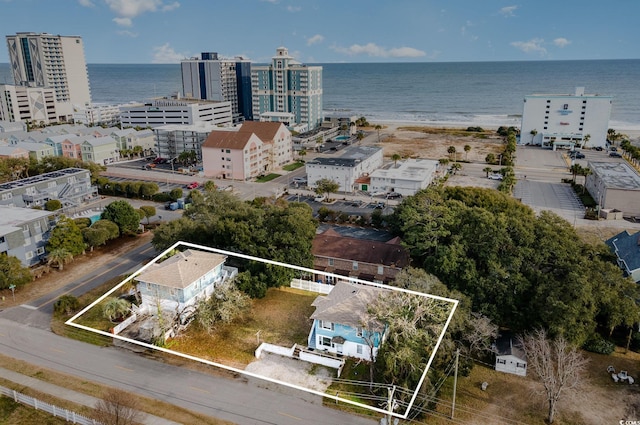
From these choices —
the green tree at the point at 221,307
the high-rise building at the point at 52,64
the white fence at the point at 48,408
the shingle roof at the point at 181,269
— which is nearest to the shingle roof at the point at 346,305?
the green tree at the point at 221,307

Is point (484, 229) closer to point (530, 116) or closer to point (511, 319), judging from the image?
point (511, 319)

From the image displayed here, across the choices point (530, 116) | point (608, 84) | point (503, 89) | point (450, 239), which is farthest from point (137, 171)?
point (608, 84)

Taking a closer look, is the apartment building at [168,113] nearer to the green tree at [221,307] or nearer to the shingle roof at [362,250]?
the shingle roof at [362,250]

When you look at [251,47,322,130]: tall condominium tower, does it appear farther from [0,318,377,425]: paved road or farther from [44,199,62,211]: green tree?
[0,318,377,425]: paved road

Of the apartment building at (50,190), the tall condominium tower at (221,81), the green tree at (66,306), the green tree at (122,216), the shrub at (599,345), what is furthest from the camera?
the tall condominium tower at (221,81)

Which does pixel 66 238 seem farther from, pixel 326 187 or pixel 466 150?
pixel 466 150

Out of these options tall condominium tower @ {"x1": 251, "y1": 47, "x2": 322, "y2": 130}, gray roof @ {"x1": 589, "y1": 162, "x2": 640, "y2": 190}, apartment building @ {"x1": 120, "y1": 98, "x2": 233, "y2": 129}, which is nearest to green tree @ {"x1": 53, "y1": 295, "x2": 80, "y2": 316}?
gray roof @ {"x1": 589, "y1": 162, "x2": 640, "y2": 190}
